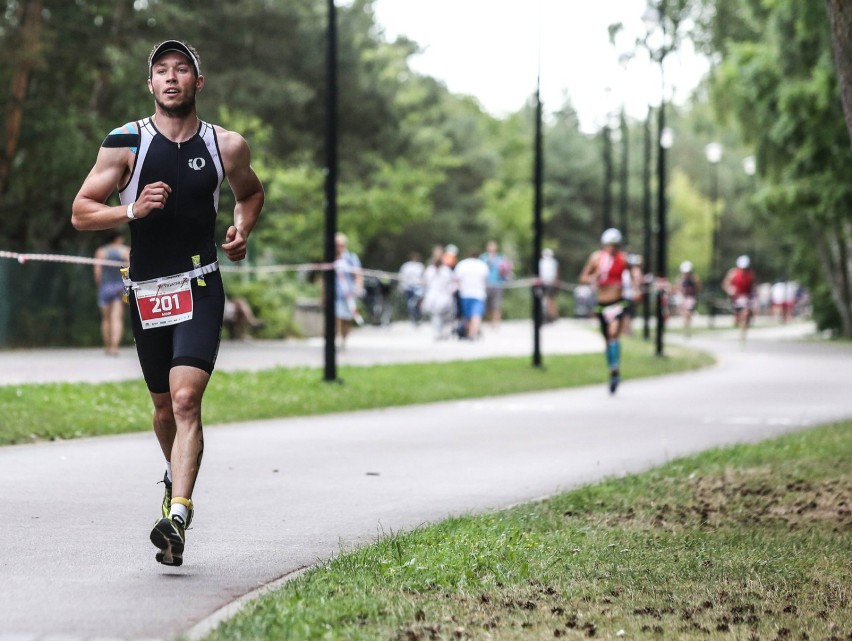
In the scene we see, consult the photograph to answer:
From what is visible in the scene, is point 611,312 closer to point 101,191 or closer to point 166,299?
point 166,299

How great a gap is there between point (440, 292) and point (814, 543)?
24.1 meters

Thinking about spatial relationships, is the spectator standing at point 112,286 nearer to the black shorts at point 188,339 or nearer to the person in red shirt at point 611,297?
the person in red shirt at point 611,297

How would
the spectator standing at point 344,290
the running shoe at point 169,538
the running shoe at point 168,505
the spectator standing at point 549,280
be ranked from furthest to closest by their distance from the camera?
1. the spectator standing at point 549,280
2. the spectator standing at point 344,290
3. the running shoe at point 168,505
4. the running shoe at point 169,538

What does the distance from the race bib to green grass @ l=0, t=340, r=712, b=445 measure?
18.4 ft

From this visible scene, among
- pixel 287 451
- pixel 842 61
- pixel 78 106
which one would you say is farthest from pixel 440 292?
pixel 842 61

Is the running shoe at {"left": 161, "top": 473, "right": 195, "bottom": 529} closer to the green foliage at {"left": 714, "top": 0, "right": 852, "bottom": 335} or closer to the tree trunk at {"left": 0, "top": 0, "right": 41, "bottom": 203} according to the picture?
the tree trunk at {"left": 0, "top": 0, "right": 41, "bottom": 203}

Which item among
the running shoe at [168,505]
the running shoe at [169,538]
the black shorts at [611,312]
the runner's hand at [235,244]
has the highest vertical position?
the runner's hand at [235,244]

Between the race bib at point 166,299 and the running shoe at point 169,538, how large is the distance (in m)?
0.86

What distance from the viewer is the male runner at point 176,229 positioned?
682cm

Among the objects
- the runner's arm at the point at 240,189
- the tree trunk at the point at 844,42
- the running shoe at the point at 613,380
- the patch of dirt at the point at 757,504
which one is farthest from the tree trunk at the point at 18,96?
the runner's arm at the point at 240,189

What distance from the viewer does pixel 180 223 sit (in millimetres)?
6887

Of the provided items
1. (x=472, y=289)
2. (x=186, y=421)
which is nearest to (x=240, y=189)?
(x=186, y=421)

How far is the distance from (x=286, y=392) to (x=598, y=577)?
1078cm

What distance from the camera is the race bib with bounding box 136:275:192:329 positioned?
22.7 feet
